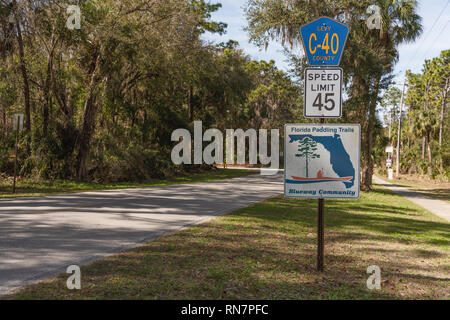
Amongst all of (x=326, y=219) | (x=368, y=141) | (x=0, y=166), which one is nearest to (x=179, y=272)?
(x=326, y=219)

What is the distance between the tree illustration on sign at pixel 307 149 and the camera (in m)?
6.14

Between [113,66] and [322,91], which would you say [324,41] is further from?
[113,66]

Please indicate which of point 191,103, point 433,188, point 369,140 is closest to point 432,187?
point 433,188

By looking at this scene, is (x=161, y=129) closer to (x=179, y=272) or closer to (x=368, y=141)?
(x=368, y=141)

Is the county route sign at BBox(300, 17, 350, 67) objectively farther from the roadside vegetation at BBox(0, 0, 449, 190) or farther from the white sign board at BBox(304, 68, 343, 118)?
the roadside vegetation at BBox(0, 0, 449, 190)

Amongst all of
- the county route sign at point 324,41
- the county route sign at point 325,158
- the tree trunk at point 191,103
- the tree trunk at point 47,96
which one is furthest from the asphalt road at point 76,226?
the tree trunk at point 191,103

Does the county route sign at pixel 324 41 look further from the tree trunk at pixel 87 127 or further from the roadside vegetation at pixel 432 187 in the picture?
the roadside vegetation at pixel 432 187

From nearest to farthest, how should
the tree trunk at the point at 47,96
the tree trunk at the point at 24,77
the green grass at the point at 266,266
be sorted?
1. the green grass at the point at 266,266
2. the tree trunk at the point at 24,77
3. the tree trunk at the point at 47,96

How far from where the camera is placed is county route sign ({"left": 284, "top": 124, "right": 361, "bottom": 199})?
20.0 ft

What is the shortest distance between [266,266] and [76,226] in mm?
4778

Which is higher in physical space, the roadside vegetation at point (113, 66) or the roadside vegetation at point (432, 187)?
the roadside vegetation at point (113, 66)

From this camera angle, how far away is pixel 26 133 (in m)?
21.9

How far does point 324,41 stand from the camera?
6.30m
